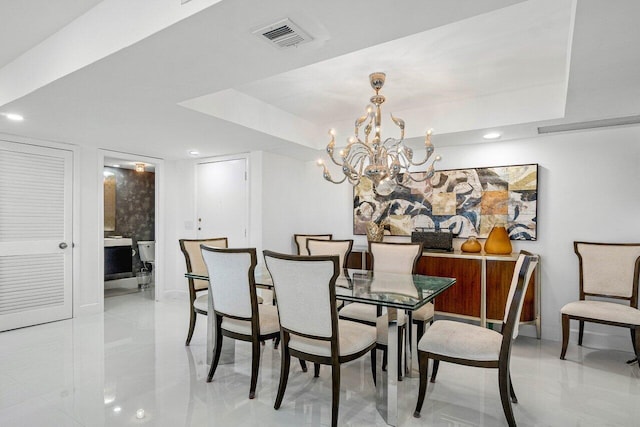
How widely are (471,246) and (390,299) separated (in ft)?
6.99

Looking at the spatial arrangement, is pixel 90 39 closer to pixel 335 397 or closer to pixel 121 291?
pixel 335 397

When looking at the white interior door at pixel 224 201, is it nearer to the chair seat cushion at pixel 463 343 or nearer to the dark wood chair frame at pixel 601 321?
the chair seat cushion at pixel 463 343

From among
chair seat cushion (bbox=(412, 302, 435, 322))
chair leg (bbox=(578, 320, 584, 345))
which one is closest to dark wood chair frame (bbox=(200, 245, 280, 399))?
chair seat cushion (bbox=(412, 302, 435, 322))

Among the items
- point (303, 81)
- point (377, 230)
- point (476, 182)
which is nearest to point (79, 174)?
point (303, 81)

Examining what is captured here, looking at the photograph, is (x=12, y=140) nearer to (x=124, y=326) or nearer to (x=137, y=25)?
(x=124, y=326)

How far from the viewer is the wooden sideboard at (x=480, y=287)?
3.60m

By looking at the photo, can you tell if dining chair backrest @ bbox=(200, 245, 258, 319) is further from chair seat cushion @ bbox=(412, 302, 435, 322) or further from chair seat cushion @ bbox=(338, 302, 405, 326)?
chair seat cushion @ bbox=(412, 302, 435, 322)

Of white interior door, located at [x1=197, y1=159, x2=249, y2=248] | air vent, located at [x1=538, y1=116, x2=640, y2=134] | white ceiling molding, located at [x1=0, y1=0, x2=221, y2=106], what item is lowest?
white interior door, located at [x1=197, y1=159, x2=249, y2=248]

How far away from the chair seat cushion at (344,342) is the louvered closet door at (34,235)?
141 inches

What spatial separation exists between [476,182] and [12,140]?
518 cm

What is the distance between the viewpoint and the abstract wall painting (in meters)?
3.87

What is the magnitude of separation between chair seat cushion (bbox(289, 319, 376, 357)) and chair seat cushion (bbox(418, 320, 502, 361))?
336 millimetres

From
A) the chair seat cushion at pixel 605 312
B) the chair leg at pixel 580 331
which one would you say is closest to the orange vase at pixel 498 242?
the chair seat cushion at pixel 605 312

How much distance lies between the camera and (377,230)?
15.0 feet
